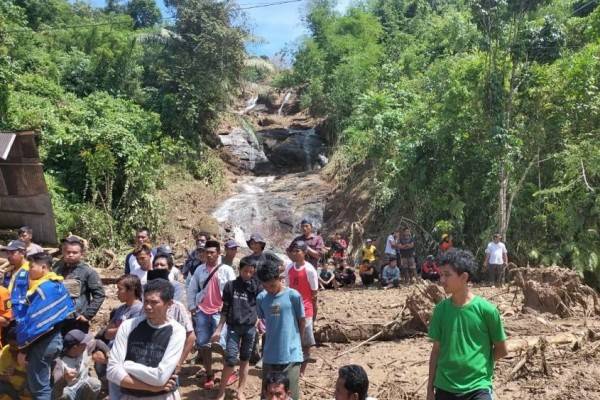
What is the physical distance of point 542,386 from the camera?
592cm

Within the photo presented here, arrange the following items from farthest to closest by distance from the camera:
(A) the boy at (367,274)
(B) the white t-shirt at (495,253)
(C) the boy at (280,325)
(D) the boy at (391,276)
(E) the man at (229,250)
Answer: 1. (A) the boy at (367,274)
2. (D) the boy at (391,276)
3. (B) the white t-shirt at (495,253)
4. (E) the man at (229,250)
5. (C) the boy at (280,325)

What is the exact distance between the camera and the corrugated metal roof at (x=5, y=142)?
11625mm

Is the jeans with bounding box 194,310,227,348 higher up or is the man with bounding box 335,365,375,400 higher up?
the man with bounding box 335,365,375,400

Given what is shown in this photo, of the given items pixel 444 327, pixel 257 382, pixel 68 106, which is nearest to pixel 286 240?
pixel 68 106

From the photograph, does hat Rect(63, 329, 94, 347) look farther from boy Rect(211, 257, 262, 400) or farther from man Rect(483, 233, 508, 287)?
man Rect(483, 233, 508, 287)

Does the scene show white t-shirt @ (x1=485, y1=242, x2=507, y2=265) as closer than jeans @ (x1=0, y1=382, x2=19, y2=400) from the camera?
No

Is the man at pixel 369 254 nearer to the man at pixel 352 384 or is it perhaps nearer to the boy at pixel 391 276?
the boy at pixel 391 276

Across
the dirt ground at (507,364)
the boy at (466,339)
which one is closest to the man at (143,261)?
the dirt ground at (507,364)

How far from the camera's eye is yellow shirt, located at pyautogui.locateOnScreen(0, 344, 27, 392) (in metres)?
5.10

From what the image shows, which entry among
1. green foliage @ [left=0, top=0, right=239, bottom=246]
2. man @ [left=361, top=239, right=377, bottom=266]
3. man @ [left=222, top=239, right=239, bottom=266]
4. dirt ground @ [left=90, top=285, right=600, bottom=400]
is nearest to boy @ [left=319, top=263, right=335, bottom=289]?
man @ [left=361, top=239, right=377, bottom=266]

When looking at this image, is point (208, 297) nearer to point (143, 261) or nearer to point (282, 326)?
point (143, 261)

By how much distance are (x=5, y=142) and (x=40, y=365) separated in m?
8.24

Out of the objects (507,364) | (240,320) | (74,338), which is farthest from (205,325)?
(507,364)

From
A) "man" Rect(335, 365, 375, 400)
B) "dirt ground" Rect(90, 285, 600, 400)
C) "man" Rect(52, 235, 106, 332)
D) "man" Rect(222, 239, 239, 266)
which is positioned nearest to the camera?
"man" Rect(335, 365, 375, 400)
